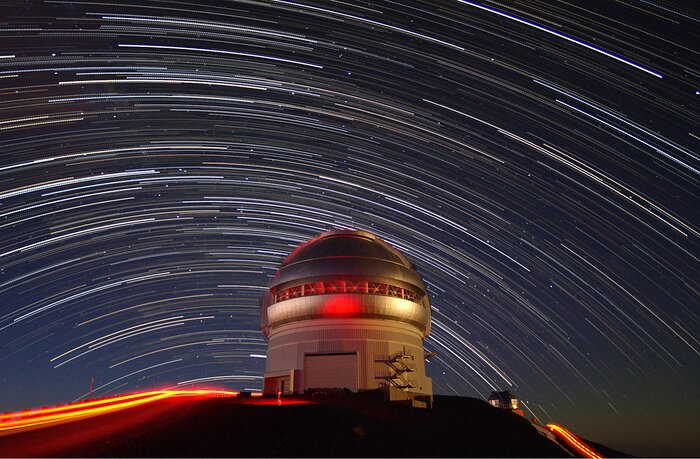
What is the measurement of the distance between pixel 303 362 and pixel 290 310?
394 centimetres

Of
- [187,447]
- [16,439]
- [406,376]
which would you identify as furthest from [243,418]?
[406,376]

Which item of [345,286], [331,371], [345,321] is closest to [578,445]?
[331,371]

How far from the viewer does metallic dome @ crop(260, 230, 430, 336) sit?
1325 inches

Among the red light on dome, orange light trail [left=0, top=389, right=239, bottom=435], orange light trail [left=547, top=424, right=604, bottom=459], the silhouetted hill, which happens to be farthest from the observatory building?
the silhouetted hill

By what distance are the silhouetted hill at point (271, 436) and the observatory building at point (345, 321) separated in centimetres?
1167

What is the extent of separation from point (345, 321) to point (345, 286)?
2.55 meters

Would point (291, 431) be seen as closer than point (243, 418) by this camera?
Yes

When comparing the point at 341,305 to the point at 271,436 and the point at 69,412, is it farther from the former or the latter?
the point at 271,436

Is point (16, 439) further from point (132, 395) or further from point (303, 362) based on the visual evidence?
point (303, 362)

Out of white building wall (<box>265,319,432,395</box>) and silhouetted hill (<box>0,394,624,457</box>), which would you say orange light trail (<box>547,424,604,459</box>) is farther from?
white building wall (<box>265,319,432,395</box>)

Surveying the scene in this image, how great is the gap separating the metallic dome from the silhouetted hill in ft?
43.2

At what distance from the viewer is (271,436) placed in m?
13.0

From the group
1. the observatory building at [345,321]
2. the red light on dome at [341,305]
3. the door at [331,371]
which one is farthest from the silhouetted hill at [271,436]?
the red light on dome at [341,305]

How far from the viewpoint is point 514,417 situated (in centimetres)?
2458
